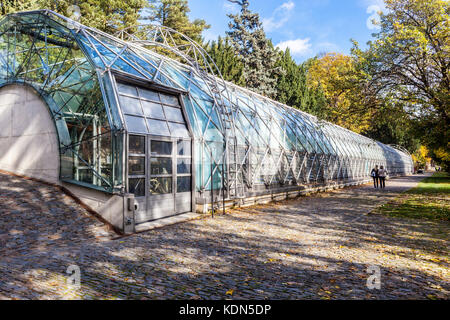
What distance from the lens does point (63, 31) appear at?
1218cm

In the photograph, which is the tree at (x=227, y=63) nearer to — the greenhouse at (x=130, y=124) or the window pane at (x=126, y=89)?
the greenhouse at (x=130, y=124)

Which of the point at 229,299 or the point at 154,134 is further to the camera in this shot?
the point at 154,134

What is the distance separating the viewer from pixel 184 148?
13164 millimetres

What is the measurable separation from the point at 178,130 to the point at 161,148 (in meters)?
1.42

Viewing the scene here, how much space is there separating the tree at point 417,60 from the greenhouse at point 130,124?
7626mm

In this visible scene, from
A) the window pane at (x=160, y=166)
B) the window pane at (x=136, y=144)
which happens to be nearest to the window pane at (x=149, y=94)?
the window pane at (x=136, y=144)

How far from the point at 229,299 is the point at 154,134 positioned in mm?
7771

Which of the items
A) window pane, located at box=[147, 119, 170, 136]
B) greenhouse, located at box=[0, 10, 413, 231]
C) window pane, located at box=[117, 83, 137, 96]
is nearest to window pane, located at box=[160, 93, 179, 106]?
greenhouse, located at box=[0, 10, 413, 231]

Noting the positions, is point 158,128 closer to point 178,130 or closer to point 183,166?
point 178,130

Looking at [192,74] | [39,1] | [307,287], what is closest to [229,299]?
[307,287]

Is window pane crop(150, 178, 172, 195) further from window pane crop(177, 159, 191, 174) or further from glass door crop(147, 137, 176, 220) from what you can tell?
window pane crop(177, 159, 191, 174)

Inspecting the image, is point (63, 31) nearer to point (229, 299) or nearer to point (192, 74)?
point (192, 74)

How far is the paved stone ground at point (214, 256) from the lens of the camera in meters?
5.46

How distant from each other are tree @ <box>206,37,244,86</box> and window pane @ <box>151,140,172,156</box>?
93.7 feet
